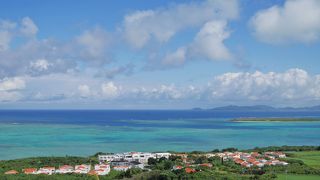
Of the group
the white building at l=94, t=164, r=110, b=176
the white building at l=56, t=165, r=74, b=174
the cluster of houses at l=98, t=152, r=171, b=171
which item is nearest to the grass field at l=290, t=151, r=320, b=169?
the cluster of houses at l=98, t=152, r=171, b=171

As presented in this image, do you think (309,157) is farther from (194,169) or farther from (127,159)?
(127,159)

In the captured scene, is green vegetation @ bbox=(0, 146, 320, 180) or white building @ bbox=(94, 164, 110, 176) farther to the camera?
white building @ bbox=(94, 164, 110, 176)

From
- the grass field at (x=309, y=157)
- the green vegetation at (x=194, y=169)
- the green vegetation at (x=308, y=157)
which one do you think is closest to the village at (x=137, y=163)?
the green vegetation at (x=194, y=169)

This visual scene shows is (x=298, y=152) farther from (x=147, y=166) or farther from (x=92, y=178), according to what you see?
(x=92, y=178)

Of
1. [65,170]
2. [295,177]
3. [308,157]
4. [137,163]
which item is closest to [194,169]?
[295,177]

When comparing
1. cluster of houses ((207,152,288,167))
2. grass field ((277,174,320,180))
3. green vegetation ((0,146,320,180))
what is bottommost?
grass field ((277,174,320,180))

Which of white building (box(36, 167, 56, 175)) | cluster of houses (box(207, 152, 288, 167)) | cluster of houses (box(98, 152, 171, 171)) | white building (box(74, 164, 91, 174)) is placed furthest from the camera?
cluster of houses (box(98, 152, 171, 171))

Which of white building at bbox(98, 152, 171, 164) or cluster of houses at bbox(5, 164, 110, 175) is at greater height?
white building at bbox(98, 152, 171, 164)

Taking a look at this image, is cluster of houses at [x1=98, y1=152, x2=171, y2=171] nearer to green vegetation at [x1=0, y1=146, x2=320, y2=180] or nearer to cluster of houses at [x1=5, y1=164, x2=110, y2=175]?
green vegetation at [x1=0, y1=146, x2=320, y2=180]
